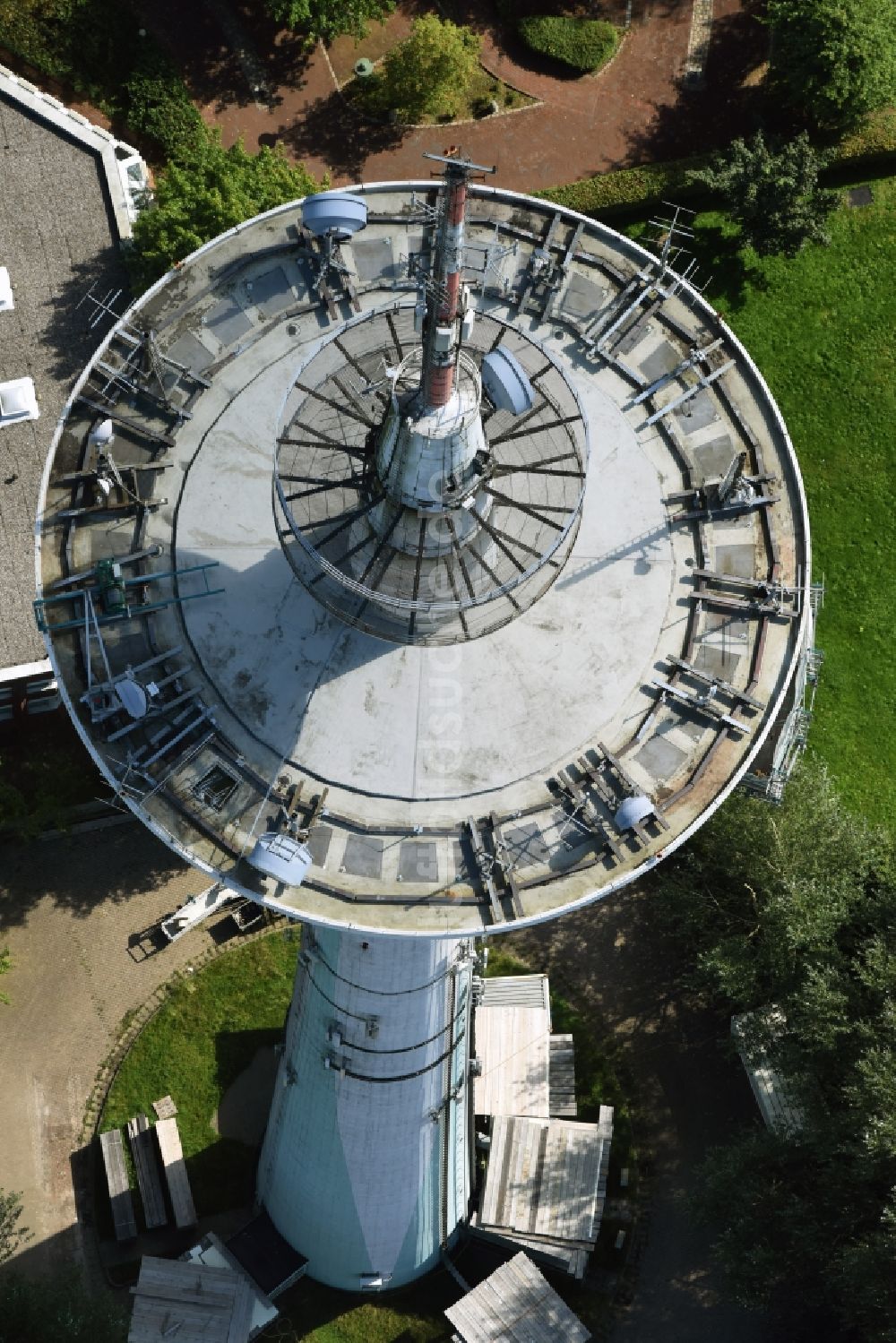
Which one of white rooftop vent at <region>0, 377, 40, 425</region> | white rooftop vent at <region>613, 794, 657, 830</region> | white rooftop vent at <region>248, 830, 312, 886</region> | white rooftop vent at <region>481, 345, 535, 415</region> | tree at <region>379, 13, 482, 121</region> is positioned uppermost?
tree at <region>379, 13, 482, 121</region>

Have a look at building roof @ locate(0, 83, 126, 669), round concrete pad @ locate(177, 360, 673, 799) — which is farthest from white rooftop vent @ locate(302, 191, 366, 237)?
building roof @ locate(0, 83, 126, 669)

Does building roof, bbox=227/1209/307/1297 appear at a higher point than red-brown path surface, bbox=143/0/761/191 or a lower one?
lower

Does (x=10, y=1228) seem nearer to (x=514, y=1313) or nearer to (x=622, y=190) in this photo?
(x=514, y=1313)

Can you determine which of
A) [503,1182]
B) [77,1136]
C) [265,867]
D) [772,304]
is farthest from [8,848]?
[772,304]

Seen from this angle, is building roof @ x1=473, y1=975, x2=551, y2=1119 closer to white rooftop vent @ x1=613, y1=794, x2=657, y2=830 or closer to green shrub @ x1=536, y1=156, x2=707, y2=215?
white rooftop vent @ x1=613, y1=794, x2=657, y2=830

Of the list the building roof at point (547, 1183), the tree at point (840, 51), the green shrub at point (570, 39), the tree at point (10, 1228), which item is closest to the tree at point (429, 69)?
the green shrub at point (570, 39)
